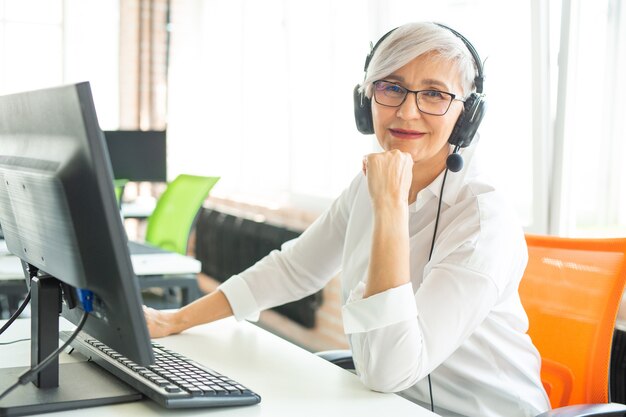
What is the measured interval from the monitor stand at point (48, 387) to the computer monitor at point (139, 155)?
10.7 feet

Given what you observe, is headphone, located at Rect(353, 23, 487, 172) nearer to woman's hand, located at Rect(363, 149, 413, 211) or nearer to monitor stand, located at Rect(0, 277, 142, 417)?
woman's hand, located at Rect(363, 149, 413, 211)

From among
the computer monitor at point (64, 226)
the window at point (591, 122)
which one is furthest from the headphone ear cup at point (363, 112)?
the window at point (591, 122)

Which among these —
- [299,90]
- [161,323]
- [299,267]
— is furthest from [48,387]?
[299,90]

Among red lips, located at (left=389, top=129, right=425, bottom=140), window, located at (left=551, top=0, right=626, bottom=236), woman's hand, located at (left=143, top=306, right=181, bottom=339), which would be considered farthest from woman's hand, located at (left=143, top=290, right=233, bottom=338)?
window, located at (left=551, top=0, right=626, bottom=236)

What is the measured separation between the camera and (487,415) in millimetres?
1491

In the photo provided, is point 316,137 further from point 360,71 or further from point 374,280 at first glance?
point 374,280

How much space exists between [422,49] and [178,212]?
2.39 m

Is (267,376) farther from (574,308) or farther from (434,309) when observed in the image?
(574,308)

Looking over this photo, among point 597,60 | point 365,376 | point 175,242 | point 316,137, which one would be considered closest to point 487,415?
point 365,376

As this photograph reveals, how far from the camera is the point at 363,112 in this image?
179cm

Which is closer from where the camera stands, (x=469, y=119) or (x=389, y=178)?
(x=389, y=178)

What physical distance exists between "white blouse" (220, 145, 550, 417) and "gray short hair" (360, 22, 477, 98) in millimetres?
180

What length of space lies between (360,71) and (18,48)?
2.93 meters

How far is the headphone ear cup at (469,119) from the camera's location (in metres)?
1.60
